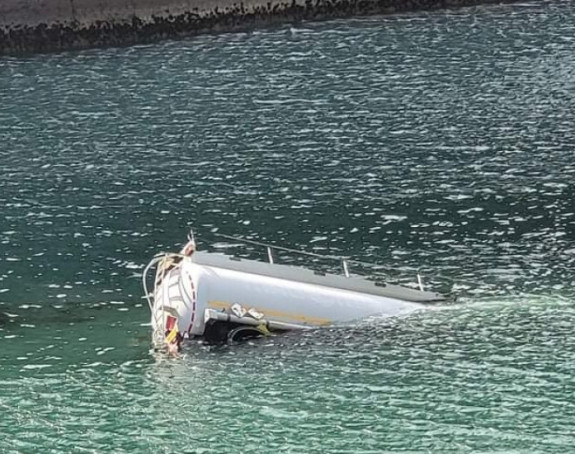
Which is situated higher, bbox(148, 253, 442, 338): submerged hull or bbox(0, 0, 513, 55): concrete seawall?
bbox(0, 0, 513, 55): concrete seawall

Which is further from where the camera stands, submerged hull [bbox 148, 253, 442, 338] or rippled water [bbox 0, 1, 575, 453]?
submerged hull [bbox 148, 253, 442, 338]

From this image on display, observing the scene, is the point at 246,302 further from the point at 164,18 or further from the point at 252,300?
the point at 164,18

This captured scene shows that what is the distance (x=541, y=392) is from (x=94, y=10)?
47.4m

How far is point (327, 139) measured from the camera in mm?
48000

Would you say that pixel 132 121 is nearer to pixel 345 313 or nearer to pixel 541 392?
pixel 345 313

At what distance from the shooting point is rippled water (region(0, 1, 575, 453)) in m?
26.5

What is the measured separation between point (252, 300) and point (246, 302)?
143mm

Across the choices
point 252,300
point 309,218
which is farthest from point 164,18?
point 252,300

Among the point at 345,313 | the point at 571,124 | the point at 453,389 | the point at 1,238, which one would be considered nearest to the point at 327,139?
the point at 571,124

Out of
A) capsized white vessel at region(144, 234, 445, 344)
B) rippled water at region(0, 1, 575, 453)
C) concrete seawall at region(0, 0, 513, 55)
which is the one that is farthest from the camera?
concrete seawall at region(0, 0, 513, 55)

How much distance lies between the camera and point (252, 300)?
30297 millimetres

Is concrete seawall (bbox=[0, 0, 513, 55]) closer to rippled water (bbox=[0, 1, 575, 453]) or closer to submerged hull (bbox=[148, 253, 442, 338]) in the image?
rippled water (bbox=[0, 1, 575, 453])

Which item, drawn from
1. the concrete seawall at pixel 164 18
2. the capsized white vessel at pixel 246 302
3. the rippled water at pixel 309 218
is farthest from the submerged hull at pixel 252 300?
the concrete seawall at pixel 164 18

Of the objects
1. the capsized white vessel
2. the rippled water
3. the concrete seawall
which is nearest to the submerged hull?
the capsized white vessel
